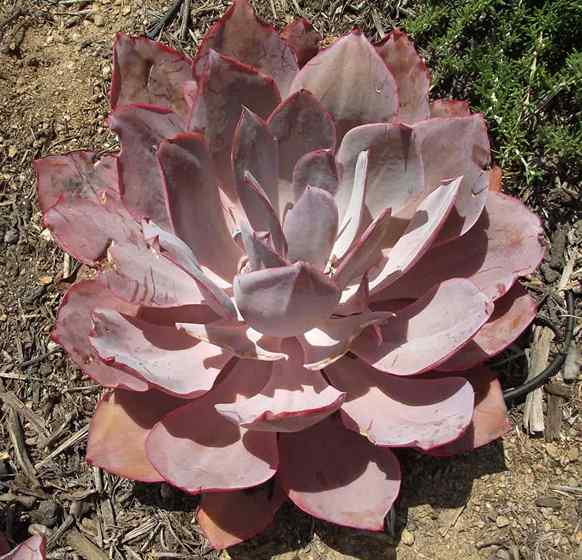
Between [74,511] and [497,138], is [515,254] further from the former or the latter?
[74,511]

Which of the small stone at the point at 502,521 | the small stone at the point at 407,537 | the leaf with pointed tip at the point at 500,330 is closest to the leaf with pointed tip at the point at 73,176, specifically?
the leaf with pointed tip at the point at 500,330

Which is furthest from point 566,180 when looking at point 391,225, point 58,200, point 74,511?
point 74,511

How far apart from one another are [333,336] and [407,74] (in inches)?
21.7

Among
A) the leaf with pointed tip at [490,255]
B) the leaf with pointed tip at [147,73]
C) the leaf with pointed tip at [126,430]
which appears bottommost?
the leaf with pointed tip at [126,430]

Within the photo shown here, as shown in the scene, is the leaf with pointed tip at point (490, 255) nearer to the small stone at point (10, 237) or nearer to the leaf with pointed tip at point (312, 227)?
the leaf with pointed tip at point (312, 227)

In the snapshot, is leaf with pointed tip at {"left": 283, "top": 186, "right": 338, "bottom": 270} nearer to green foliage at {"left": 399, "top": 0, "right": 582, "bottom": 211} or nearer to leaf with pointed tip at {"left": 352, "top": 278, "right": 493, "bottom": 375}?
leaf with pointed tip at {"left": 352, "top": 278, "right": 493, "bottom": 375}

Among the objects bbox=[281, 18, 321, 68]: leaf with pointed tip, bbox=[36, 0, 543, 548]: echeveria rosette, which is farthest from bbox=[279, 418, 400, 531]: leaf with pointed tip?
bbox=[281, 18, 321, 68]: leaf with pointed tip

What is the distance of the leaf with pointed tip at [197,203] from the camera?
138cm

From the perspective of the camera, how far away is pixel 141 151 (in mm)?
1399

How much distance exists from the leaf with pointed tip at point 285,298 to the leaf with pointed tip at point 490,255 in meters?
0.23

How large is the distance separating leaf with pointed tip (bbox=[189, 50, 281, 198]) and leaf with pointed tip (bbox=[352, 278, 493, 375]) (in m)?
0.47

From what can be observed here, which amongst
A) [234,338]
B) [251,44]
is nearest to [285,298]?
[234,338]

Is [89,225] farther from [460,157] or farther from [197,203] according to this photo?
[460,157]

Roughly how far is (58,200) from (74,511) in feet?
2.17
